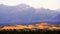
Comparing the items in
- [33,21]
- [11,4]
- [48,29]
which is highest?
[11,4]

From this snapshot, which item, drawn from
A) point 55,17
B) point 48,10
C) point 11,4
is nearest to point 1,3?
point 11,4

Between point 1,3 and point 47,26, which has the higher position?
point 1,3

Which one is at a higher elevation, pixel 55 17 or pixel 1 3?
pixel 1 3

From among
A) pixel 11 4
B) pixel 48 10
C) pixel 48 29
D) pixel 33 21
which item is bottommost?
pixel 48 29

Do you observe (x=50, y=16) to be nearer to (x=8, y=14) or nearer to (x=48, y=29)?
(x=48, y=29)

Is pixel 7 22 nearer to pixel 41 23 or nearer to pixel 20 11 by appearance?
pixel 20 11

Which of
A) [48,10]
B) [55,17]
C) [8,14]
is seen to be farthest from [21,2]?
[55,17]
